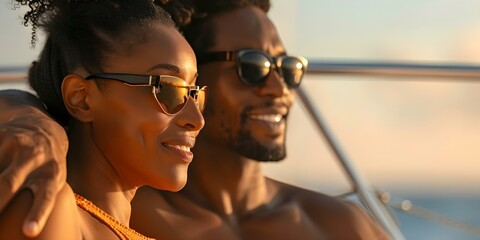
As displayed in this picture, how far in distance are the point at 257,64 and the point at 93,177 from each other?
1.05 m

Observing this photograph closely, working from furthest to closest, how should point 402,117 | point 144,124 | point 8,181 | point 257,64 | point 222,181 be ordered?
1. point 402,117
2. point 222,181
3. point 257,64
4. point 144,124
5. point 8,181

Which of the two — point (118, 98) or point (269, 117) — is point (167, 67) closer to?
point (118, 98)

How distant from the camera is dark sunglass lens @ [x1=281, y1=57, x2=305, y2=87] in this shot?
3.46 metres

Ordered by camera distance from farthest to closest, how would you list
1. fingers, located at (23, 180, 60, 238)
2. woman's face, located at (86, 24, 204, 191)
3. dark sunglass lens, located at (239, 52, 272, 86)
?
dark sunglass lens, located at (239, 52, 272, 86), woman's face, located at (86, 24, 204, 191), fingers, located at (23, 180, 60, 238)

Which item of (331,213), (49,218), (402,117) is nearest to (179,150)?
(49,218)

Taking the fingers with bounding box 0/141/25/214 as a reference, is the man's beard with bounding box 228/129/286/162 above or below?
below

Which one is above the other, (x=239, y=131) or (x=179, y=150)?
(x=179, y=150)

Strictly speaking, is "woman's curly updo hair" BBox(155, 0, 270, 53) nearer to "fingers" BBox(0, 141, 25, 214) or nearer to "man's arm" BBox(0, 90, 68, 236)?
"man's arm" BBox(0, 90, 68, 236)

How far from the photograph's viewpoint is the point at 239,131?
344cm

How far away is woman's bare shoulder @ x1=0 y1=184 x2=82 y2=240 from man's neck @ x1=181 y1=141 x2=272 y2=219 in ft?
4.47

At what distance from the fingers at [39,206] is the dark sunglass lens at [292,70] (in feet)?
5.09

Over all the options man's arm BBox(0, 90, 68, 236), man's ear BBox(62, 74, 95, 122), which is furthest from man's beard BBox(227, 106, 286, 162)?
man's arm BBox(0, 90, 68, 236)

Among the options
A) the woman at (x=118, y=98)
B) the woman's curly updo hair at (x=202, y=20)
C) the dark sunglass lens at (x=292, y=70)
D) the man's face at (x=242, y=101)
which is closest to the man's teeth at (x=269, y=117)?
the man's face at (x=242, y=101)

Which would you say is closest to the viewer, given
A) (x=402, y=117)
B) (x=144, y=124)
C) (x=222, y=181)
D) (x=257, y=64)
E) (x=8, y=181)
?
(x=8, y=181)
